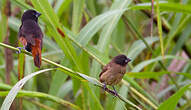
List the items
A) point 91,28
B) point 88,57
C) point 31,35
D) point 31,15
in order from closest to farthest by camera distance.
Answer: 1. point 31,35
2. point 31,15
3. point 91,28
4. point 88,57

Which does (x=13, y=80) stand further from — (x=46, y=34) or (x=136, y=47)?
(x=136, y=47)

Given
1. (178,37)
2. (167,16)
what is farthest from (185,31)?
(167,16)

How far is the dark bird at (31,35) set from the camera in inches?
78.2

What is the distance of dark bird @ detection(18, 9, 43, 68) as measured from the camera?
1.99m

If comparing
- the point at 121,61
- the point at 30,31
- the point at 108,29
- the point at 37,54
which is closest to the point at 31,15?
the point at 30,31

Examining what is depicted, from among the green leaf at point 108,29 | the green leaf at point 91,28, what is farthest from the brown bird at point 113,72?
the green leaf at point 91,28

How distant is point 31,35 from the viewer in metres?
2.06

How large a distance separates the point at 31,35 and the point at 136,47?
1339mm

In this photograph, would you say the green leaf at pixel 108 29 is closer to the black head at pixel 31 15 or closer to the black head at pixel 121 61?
the black head at pixel 121 61

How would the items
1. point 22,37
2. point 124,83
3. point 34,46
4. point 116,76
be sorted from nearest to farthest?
point 34,46 → point 22,37 → point 116,76 → point 124,83

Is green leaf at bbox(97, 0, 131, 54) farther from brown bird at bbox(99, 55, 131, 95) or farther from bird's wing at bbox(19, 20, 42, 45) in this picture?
bird's wing at bbox(19, 20, 42, 45)

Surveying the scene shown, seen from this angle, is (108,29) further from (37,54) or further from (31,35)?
(37,54)

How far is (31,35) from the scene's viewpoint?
81.3 inches

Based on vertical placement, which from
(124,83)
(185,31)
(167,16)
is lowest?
(124,83)
